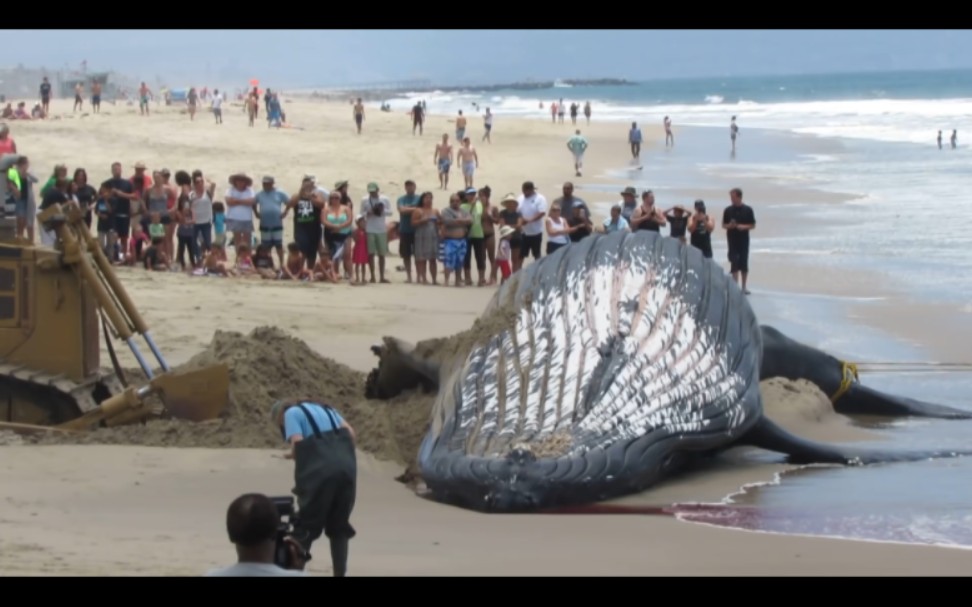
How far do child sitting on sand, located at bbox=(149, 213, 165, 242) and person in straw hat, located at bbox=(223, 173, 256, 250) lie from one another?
0.93 metres

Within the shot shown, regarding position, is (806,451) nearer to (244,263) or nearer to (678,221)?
(678,221)

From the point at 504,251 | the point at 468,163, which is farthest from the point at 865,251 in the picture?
the point at 468,163

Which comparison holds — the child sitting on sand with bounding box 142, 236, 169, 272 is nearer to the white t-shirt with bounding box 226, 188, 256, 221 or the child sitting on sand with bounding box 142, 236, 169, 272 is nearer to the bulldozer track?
the white t-shirt with bounding box 226, 188, 256, 221

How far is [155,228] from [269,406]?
32.8ft

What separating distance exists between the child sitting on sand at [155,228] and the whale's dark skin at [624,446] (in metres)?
9.64

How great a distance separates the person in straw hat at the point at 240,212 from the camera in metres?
22.4

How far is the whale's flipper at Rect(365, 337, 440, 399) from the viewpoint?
42.3 feet

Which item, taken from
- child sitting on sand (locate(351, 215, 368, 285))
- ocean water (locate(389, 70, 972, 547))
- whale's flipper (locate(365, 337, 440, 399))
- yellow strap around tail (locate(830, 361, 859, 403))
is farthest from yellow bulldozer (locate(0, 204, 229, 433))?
child sitting on sand (locate(351, 215, 368, 285))

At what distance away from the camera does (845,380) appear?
47.0 feet

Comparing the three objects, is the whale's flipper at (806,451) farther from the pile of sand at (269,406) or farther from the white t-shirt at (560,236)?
the white t-shirt at (560,236)

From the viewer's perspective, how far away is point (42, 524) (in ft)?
30.2

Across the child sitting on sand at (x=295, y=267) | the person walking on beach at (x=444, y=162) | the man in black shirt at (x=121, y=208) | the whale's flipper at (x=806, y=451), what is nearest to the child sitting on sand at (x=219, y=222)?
the man in black shirt at (x=121, y=208)

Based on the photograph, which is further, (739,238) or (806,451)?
(739,238)
